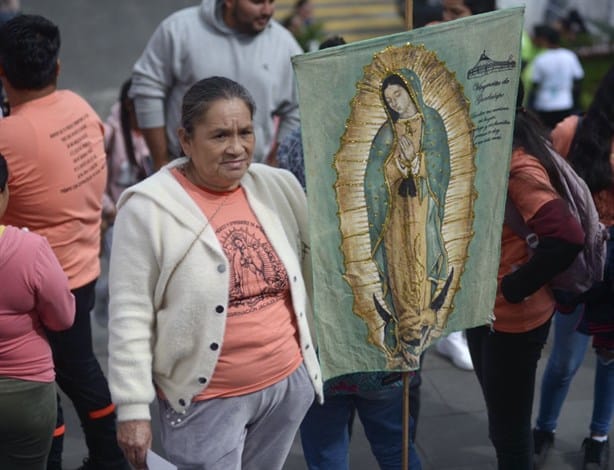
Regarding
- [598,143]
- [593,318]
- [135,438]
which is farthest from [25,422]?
[598,143]

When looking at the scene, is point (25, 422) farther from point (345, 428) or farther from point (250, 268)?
point (345, 428)

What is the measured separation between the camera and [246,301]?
9.25 feet

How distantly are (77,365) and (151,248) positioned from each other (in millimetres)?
1335

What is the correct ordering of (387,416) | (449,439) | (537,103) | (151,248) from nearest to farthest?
(151,248) → (387,416) → (449,439) → (537,103)

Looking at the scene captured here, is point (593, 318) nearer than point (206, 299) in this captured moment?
No

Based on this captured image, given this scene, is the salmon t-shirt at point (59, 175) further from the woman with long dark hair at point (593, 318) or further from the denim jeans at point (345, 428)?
the woman with long dark hair at point (593, 318)

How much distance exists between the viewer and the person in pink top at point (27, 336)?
2.97 meters

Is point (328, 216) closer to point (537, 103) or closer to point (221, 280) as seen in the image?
point (221, 280)

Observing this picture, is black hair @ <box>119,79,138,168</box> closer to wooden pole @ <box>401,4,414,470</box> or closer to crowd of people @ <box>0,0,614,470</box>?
crowd of people @ <box>0,0,614,470</box>

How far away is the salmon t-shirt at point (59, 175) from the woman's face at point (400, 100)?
1.41 meters

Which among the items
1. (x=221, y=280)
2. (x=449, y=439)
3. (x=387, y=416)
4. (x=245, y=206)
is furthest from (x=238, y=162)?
(x=449, y=439)

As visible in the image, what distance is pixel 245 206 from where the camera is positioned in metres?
2.89

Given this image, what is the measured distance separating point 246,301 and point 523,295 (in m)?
1.07

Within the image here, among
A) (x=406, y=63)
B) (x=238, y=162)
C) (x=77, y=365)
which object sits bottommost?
(x=77, y=365)
